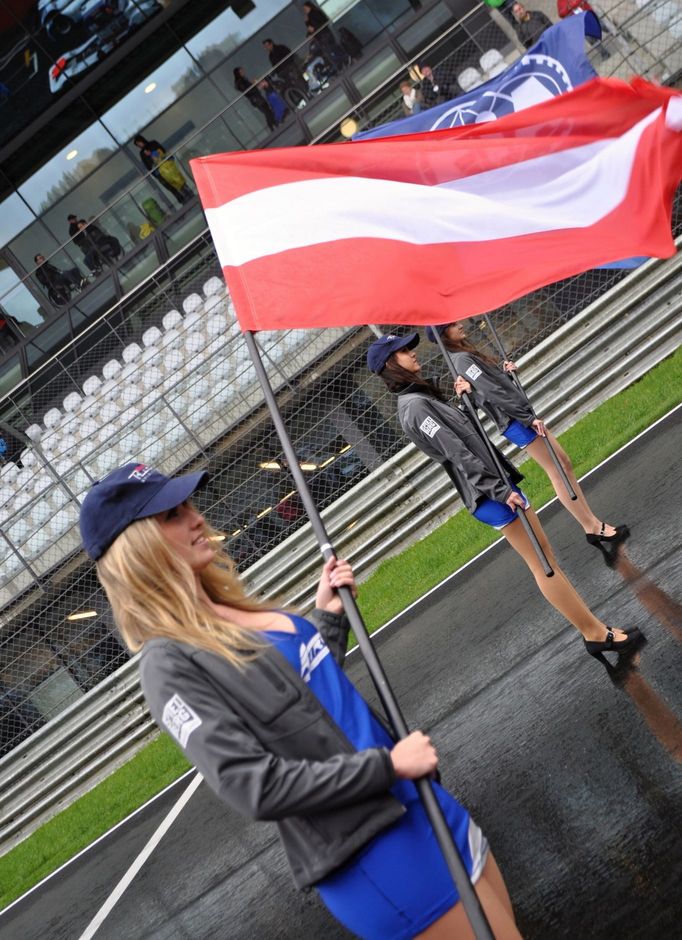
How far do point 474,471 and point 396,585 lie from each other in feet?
15.6

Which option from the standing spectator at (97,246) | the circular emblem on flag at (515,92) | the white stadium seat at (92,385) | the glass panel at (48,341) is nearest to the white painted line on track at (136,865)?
the circular emblem on flag at (515,92)

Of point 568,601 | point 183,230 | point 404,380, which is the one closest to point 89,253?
point 183,230

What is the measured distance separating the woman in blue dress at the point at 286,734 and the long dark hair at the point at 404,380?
3784 mm

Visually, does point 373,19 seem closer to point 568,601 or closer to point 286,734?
point 568,601

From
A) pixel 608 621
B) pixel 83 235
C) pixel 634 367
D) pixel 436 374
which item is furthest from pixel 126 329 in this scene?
pixel 608 621

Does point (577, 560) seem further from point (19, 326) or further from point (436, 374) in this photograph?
point (19, 326)

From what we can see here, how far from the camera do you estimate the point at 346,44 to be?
64.1 feet

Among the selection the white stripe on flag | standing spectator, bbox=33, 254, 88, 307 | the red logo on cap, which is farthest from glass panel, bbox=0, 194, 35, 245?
the red logo on cap

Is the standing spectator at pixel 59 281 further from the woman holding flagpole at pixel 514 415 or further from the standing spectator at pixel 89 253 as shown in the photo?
the woman holding flagpole at pixel 514 415

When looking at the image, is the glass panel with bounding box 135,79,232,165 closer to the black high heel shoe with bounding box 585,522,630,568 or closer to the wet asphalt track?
the wet asphalt track


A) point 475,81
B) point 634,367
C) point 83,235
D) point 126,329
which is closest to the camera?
point 634,367

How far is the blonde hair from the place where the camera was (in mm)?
2559

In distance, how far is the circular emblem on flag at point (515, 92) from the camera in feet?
19.5

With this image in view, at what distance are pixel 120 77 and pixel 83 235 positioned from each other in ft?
14.8
